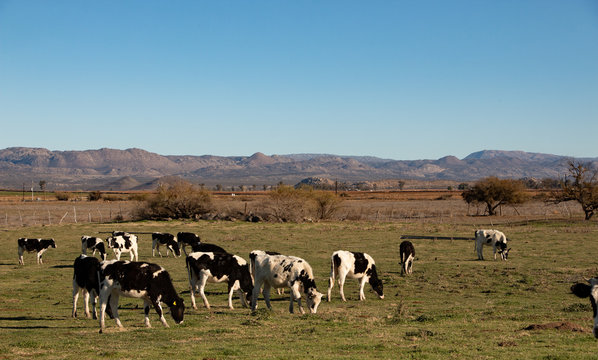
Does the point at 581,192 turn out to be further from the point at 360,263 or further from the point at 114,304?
the point at 114,304

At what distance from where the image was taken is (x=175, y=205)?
6119 cm

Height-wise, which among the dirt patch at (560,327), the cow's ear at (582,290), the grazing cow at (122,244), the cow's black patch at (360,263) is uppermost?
the cow's ear at (582,290)

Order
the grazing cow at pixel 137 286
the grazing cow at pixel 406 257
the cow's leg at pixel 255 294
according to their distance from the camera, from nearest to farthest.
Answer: the grazing cow at pixel 137 286, the cow's leg at pixel 255 294, the grazing cow at pixel 406 257

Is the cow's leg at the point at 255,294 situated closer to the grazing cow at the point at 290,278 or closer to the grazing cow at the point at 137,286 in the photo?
the grazing cow at the point at 290,278

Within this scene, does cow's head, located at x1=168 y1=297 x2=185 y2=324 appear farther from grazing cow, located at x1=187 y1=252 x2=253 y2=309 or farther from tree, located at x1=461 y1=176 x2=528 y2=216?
tree, located at x1=461 y1=176 x2=528 y2=216

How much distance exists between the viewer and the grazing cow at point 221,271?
711 inches

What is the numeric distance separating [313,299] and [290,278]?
0.92 meters

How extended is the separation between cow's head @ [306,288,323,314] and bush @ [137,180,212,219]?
45863 millimetres

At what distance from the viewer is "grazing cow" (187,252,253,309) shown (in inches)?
711

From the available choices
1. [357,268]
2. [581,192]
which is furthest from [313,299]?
[581,192]

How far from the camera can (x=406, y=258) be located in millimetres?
25703

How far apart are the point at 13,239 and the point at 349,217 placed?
120ft

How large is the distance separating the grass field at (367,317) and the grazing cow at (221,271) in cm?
79

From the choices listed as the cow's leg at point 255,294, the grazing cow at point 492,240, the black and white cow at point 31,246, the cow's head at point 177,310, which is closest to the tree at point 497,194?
the grazing cow at point 492,240
